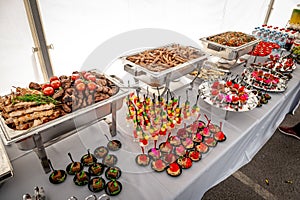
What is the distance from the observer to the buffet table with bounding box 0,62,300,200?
990mm

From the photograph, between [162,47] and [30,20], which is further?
[162,47]

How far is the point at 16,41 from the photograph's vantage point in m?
1.47

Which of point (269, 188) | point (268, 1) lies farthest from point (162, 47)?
point (268, 1)

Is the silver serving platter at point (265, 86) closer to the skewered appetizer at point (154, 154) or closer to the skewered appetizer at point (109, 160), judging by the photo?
the skewered appetizer at point (154, 154)

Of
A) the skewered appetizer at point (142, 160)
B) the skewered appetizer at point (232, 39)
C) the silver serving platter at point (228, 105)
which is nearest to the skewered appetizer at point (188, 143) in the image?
the skewered appetizer at point (142, 160)

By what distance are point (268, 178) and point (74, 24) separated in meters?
2.20

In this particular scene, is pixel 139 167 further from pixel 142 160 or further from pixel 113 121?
pixel 113 121

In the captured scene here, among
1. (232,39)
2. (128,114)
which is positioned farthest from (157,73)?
(232,39)

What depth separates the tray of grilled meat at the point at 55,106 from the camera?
36.7 inches

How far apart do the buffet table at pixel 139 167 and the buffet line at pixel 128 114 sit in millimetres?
34

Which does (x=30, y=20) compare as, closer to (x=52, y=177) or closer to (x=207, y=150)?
(x=52, y=177)

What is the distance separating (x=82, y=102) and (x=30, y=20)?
2.86 feet

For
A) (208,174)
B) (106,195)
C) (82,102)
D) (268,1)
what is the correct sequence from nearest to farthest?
(106,195)
(82,102)
(208,174)
(268,1)

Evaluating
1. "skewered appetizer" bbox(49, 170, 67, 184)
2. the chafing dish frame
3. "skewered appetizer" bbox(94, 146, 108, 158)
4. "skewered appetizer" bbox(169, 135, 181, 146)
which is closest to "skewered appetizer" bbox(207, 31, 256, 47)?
the chafing dish frame
